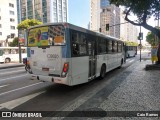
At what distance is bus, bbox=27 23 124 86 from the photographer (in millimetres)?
6281

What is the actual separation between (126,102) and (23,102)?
3583 mm

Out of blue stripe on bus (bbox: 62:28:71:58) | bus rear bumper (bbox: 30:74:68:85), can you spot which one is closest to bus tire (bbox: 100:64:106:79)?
bus rear bumper (bbox: 30:74:68:85)

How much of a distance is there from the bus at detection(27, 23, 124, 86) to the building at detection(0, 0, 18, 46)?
188ft

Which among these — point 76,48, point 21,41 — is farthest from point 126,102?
point 21,41

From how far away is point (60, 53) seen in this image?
6309mm

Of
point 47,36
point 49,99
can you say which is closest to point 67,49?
point 47,36

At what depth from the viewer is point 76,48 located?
6.78 meters

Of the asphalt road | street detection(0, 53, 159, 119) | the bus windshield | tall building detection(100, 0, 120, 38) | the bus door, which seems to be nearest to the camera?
street detection(0, 53, 159, 119)

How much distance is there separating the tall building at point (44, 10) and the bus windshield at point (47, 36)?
78.5m

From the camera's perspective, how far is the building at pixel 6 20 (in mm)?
59938

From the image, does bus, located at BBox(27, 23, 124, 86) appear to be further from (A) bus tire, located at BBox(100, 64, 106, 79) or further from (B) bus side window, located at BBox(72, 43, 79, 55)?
(A) bus tire, located at BBox(100, 64, 106, 79)

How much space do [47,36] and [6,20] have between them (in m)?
62.4

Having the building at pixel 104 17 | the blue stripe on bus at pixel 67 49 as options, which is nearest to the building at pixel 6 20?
the building at pixel 104 17

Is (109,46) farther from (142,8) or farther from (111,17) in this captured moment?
(111,17)
